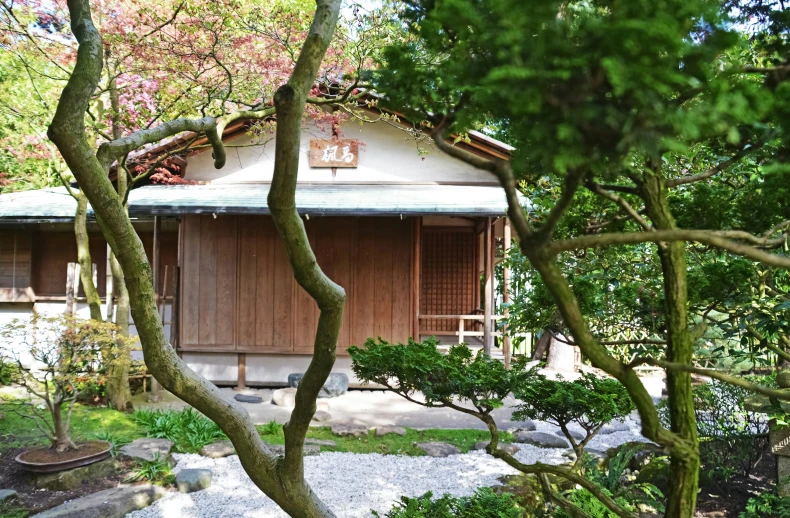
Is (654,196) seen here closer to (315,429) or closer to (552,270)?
(552,270)

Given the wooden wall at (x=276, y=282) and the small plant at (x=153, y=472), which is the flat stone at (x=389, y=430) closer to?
the wooden wall at (x=276, y=282)

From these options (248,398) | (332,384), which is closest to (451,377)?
(332,384)

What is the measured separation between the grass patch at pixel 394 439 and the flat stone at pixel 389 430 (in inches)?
2.0

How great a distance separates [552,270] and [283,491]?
1862mm

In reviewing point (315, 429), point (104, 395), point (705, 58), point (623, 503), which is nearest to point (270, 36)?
point (315, 429)

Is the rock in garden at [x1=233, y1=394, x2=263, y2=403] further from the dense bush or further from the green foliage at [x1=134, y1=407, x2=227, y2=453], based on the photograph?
the dense bush

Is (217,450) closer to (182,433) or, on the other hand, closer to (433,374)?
(182,433)

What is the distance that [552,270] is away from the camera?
1.51 meters

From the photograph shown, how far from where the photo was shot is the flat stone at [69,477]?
505 centimetres

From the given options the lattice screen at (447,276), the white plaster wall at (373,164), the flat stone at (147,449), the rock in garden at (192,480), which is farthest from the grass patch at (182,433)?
the lattice screen at (447,276)

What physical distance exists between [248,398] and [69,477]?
3.51 metres

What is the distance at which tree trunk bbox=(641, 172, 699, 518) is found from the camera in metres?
1.84

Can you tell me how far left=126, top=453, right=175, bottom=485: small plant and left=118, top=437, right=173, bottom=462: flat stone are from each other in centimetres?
8

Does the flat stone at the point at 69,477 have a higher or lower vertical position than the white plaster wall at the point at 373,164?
lower
